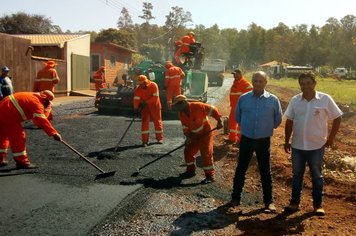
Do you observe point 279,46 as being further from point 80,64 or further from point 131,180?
point 131,180

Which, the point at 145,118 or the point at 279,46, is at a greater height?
the point at 279,46

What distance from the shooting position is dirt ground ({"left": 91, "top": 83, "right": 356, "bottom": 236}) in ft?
13.6

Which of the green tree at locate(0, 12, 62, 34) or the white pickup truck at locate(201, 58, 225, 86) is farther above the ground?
the green tree at locate(0, 12, 62, 34)

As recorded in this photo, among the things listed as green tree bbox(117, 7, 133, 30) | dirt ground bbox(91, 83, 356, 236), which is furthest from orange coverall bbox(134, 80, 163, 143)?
green tree bbox(117, 7, 133, 30)

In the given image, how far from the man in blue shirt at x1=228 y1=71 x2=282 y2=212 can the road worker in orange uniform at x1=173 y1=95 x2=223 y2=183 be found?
107 cm

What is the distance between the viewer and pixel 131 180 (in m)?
5.73

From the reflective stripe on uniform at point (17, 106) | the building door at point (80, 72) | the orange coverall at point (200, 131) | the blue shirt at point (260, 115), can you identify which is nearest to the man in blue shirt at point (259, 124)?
the blue shirt at point (260, 115)

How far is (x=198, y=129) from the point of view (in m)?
5.89

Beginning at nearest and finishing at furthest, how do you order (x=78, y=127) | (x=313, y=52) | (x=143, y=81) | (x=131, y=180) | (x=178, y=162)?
(x=131, y=180), (x=178, y=162), (x=143, y=81), (x=78, y=127), (x=313, y=52)

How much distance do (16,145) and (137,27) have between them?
69039 mm

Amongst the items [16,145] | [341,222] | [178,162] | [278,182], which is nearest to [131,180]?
[178,162]

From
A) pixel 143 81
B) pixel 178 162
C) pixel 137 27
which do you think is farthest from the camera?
pixel 137 27

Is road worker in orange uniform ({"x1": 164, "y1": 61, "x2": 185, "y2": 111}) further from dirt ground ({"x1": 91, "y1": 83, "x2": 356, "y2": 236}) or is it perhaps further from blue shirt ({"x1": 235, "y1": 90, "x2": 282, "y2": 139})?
blue shirt ({"x1": 235, "y1": 90, "x2": 282, "y2": 139})

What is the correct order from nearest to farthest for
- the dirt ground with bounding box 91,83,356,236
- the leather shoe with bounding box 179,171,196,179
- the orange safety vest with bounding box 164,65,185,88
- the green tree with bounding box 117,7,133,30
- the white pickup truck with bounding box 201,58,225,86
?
the dirt ground with bounding box 91,83,356,236
the leather shoe with bounding box 179,171,196,179
the orange safety vest with bounding box 164,65,185,88
the white pickup truck with bounding box 201,58,225,86
the green tree with bounding box 117,7,133,30
